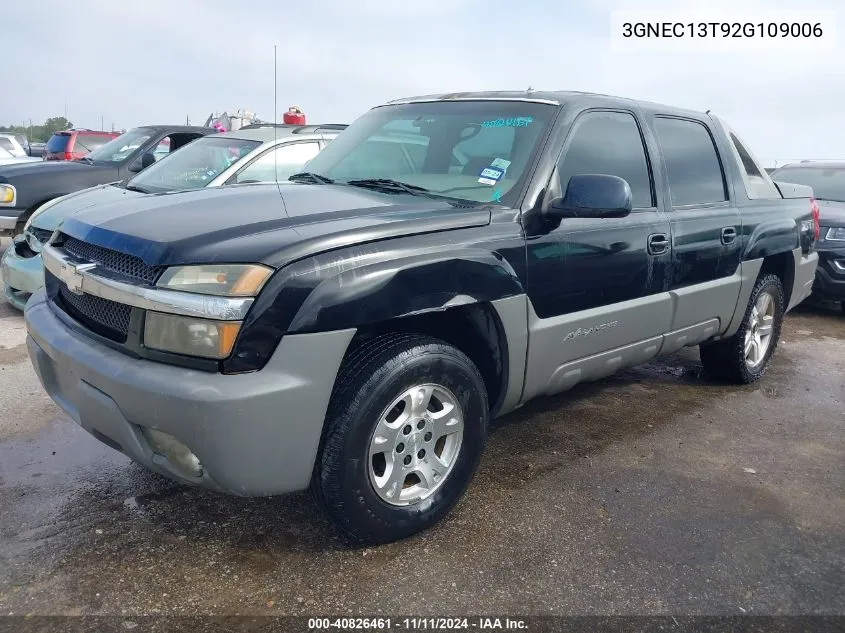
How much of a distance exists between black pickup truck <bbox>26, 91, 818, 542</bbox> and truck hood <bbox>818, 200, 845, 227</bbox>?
13.1 feet

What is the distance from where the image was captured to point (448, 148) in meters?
3.39

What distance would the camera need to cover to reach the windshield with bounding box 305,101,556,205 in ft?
10.2

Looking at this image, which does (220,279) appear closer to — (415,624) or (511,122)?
(415,624)

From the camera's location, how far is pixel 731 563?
2.65 meters

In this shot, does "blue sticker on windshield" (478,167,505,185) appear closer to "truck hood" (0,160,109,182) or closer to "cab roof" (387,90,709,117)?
"cab roof" (387,90,709,117)

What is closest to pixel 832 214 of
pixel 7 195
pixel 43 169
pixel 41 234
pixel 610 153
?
pixel 610 153

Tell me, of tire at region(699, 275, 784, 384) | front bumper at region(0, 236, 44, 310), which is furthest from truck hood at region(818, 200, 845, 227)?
front bumper at region(0, 236, 44, 310)

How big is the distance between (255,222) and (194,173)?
386 cm

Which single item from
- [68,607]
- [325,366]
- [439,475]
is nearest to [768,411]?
[439,475]

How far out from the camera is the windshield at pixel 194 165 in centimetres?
588

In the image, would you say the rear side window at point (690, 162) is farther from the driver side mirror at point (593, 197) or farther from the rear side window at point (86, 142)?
the rear side window at point (86, 142)

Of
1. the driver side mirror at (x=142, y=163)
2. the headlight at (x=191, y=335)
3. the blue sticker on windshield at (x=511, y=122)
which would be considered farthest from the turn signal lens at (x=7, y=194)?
the headlight at (x=191, y=335)

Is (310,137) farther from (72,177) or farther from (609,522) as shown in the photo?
(609,522)

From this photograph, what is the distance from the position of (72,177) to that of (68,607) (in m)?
5.74
